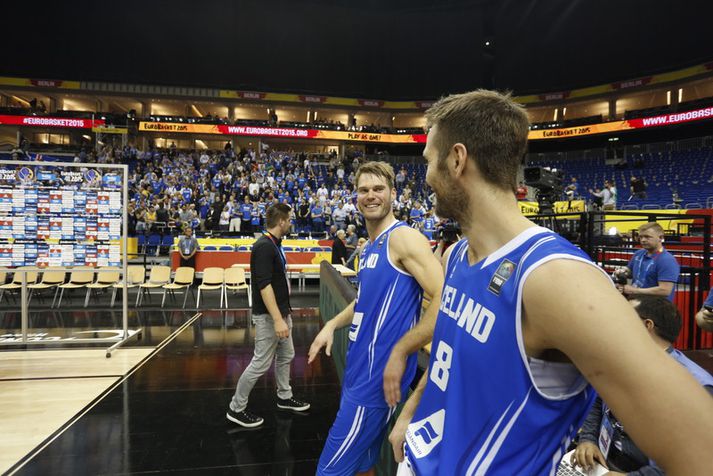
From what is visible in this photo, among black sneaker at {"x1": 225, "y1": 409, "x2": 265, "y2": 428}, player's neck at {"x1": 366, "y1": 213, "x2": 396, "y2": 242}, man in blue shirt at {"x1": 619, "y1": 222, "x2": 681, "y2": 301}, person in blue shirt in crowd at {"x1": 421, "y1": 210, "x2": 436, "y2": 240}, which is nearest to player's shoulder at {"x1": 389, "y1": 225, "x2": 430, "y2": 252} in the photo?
player's neck at {"x1": 366, "y1": 213, "x2": 396, "y2": 242}

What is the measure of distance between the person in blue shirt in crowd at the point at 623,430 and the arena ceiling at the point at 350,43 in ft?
98.8

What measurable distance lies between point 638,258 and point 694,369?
3557 millimetres

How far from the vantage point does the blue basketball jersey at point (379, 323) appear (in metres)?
2.00

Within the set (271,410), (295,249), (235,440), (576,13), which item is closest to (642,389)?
(235,440)

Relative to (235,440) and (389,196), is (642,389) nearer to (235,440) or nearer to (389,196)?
(389,196)

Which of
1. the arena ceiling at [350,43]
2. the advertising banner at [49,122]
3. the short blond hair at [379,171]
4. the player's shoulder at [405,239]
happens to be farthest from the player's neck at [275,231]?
the arena ceiling at [350,43]

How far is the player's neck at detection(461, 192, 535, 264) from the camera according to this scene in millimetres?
931

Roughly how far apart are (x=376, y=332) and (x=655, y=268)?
12.7 ft

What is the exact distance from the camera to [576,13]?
1073 inches

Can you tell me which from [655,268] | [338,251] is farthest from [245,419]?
[338,251]

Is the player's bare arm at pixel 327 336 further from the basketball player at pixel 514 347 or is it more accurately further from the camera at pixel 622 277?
the camera at pixel 622 277

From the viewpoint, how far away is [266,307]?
394 centimetres

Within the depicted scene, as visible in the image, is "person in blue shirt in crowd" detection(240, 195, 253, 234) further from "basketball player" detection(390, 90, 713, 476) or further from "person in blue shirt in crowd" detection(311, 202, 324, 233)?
"basketball player" detection(390, 90, 713, 476)

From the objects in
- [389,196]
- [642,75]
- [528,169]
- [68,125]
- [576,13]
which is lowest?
[389,196]
